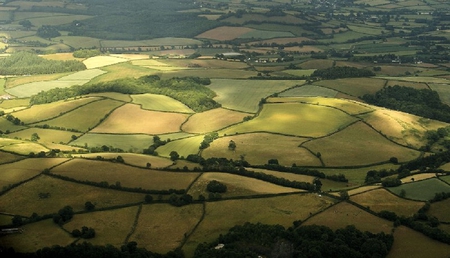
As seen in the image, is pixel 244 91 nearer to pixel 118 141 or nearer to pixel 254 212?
pixel 118 141

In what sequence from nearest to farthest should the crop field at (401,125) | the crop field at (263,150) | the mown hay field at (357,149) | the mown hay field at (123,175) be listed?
the mown hay field at (123,175)
the crop field at (263,150)
the mown hay field at (357,149)
the crop field at (401,125)

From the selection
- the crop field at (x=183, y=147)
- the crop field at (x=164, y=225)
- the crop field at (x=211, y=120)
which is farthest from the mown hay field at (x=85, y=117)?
the crop field at (x=164, y=225)

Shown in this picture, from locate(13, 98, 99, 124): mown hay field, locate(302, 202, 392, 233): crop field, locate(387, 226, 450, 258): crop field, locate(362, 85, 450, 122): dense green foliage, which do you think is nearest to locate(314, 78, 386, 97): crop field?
locate(362, 85, 450, 122): dense green foliage

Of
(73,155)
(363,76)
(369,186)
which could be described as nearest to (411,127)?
(369,186)

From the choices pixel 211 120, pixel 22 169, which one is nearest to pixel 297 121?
pixel 211 120

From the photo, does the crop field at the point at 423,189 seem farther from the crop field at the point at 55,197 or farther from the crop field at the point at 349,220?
the crop field at the point at 55,197

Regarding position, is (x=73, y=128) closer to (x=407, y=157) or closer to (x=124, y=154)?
(x=124, y=154)

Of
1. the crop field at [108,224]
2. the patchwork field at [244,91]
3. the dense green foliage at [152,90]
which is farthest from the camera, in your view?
the dense green foliage at [152,90]
